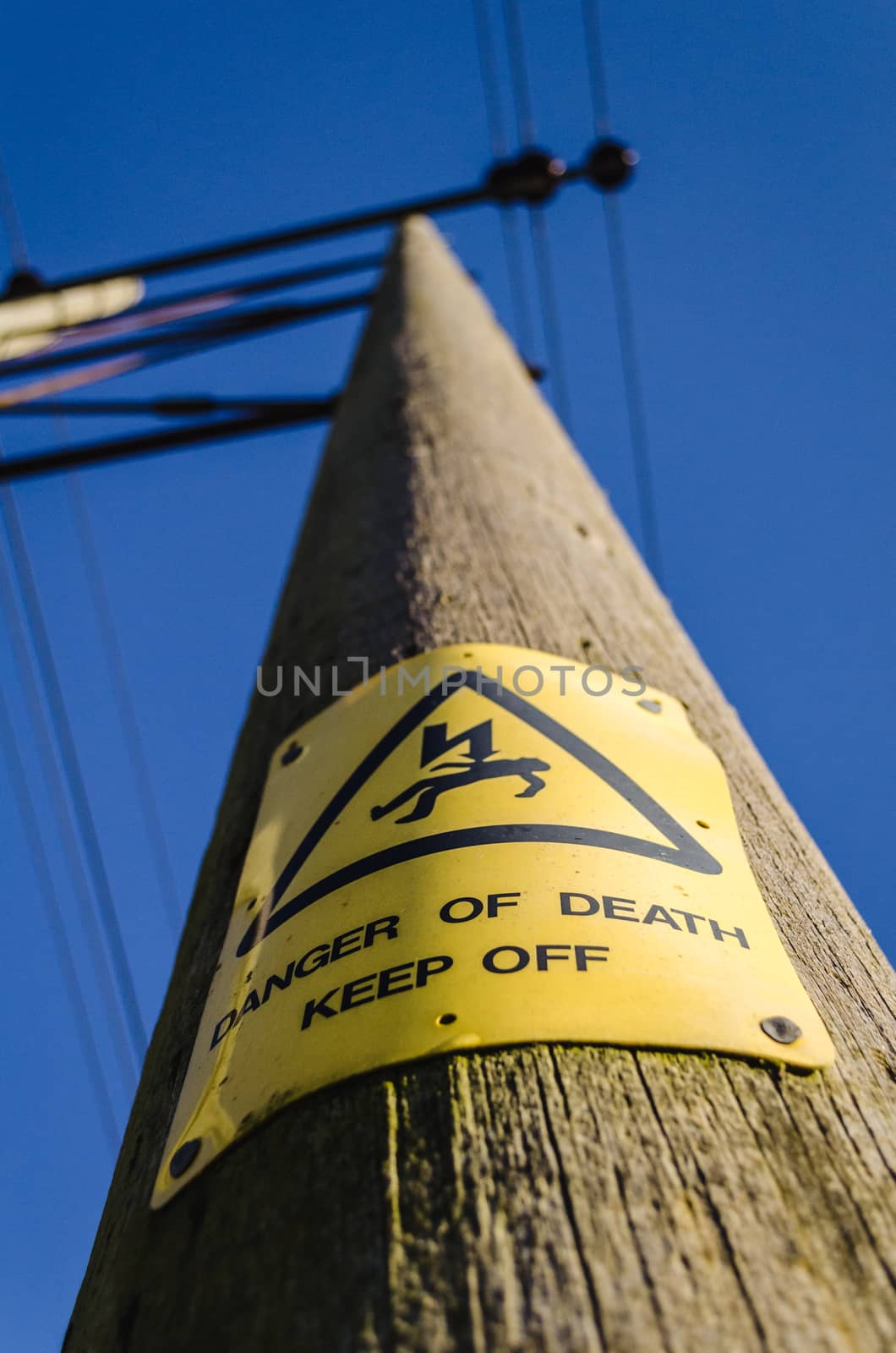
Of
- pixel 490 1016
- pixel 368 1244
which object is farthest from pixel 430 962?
pixel 368 1244

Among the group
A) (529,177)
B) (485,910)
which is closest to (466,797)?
(485,910)

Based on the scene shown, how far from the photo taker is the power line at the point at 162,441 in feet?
12.6

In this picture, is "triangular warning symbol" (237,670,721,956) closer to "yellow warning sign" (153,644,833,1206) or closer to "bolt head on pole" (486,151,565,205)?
"yellow warning sign" (153,644,833,1206)

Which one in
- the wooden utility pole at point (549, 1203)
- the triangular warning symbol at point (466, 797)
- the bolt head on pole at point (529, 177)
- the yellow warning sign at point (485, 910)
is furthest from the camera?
the bolt head on pole at point (529, 177)

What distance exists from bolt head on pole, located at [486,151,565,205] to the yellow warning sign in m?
2.99

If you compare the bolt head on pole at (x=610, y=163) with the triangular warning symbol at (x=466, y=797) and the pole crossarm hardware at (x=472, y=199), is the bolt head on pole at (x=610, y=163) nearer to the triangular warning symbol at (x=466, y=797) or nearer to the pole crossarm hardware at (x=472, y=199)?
the pole crossarm hardware at (x=472, y=199)

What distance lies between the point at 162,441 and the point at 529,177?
5.50 ft

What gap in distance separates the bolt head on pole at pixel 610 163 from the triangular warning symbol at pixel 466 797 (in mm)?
3235

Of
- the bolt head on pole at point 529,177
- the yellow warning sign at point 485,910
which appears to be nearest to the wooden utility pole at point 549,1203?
the yellow warning sign at point 485,910

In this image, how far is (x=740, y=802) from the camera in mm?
1125

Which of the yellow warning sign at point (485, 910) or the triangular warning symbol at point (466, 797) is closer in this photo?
the yellow warning sign at point (485, 910)

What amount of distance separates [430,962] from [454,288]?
2.93 m

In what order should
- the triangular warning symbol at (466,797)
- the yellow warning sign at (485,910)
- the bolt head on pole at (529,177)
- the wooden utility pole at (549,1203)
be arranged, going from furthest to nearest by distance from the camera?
1. the bolt head on pole at (529,177)
2. the triangular warning symbol at (466,797)
3. the yellow warning sign at (485,910)
4. the wooden utility pole at (549,1203)

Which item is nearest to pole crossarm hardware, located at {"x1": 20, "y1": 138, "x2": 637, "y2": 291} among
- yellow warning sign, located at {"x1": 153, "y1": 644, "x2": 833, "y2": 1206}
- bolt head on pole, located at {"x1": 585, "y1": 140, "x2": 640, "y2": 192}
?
bolt head on pole, located at {"x1": 585, "y1": 140, "x2": 640, "y2": 192}
